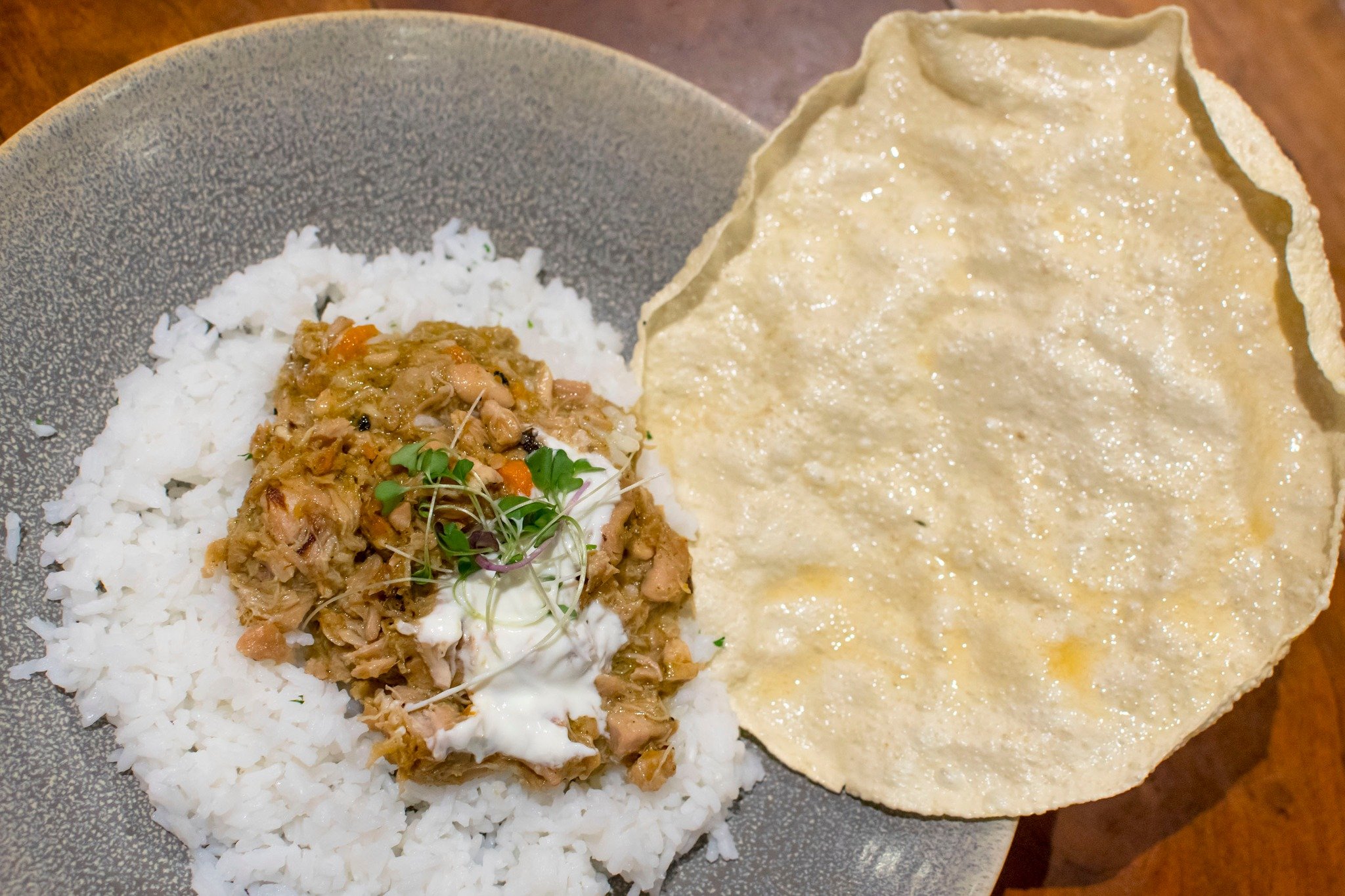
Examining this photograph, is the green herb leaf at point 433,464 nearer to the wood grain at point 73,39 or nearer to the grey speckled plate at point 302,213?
the grey speckled plate at point 302,213

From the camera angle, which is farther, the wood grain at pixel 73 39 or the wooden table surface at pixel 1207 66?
the wooden table surface at pixel 1207 66

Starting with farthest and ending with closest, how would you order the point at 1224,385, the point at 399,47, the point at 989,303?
the point at 399,47
the point at 989,303
the point at 1224,385

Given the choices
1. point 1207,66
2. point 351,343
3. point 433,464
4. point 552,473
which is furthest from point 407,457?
point 1207,66

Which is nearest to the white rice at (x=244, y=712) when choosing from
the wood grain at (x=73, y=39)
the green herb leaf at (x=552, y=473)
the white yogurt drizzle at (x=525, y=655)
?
the white yogurt drizzle at (x=525, y=655)

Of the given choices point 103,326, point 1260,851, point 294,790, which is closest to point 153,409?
→ point 103,326

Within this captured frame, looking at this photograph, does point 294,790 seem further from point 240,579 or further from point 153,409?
point 153,409
